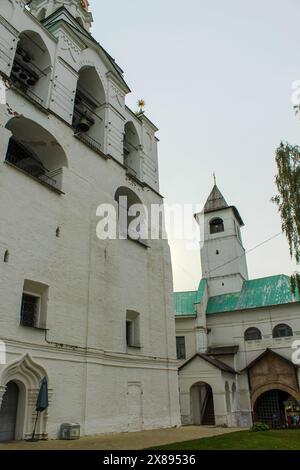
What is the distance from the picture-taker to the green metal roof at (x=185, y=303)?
34312 mm

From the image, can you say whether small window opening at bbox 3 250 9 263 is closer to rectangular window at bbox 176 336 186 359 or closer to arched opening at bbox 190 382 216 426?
arched opening at bbox 190 382 216 426

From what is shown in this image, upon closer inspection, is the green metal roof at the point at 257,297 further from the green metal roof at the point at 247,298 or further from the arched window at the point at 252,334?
the arched window at the point at 252,334

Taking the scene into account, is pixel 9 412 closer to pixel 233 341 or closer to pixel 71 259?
pixel 71 259

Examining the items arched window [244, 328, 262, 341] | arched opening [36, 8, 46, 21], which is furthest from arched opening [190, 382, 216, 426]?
arched opening [36, 8, 46, 21]

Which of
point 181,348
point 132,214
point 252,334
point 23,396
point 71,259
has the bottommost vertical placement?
point 23,396

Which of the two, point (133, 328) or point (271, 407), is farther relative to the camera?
point (271, 407)

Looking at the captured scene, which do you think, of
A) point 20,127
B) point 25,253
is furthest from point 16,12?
point 25,253

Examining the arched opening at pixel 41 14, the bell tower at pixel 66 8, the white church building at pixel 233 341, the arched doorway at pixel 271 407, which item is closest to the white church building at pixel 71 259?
the bell tower at pixel 66 8

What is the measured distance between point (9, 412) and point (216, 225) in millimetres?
32625

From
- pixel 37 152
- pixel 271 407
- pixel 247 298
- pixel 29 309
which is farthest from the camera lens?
pixel 247 298

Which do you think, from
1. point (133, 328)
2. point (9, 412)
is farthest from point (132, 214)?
point (9, 412)

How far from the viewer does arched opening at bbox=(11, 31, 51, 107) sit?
18203 millimetres

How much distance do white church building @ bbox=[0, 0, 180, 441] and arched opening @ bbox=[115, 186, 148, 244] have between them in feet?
0.84

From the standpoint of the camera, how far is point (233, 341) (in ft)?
109
